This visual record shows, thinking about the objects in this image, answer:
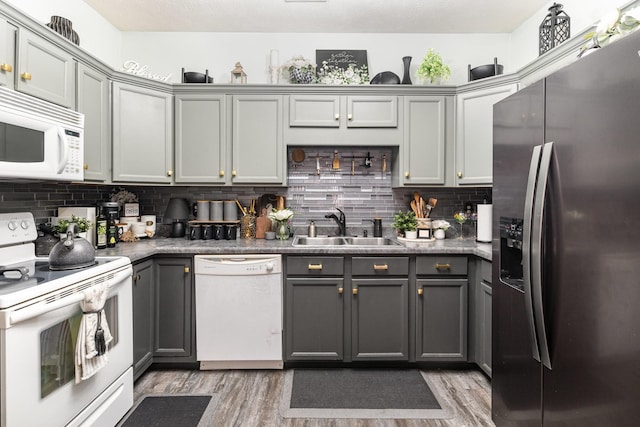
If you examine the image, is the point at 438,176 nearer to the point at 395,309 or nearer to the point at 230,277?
the point at 395,309

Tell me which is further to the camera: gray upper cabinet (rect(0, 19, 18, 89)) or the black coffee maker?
the black coffee maker

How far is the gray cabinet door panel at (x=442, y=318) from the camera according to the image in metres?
2.66

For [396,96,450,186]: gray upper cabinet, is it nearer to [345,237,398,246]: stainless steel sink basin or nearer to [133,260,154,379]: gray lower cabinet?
[345,237,398,246]: stainless steel sink basin

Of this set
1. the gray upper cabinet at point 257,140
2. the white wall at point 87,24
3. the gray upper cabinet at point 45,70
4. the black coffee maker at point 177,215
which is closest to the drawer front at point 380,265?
the gray upper cabinet at point 257,140

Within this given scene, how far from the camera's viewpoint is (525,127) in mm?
1563

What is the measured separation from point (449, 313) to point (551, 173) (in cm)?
157

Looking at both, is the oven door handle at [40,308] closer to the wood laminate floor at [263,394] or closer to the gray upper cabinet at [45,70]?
the wood laminate floor at [263,394]

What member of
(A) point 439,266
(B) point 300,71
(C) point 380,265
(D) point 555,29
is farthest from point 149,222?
(D) point 555,29

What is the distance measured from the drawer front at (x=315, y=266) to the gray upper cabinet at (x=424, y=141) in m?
0.92

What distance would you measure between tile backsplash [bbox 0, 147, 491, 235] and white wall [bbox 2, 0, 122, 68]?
3.88 feet

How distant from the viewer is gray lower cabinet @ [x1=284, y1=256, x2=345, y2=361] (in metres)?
2.66

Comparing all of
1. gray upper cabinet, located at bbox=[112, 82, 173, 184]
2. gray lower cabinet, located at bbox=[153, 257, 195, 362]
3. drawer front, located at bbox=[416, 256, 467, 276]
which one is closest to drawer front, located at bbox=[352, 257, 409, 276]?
drawer front, located at bbox=[416, 256, 467, 276]

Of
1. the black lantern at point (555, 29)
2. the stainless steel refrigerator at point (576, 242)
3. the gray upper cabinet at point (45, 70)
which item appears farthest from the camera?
the black lantern at point (555, 29)

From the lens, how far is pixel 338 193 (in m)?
3.35
